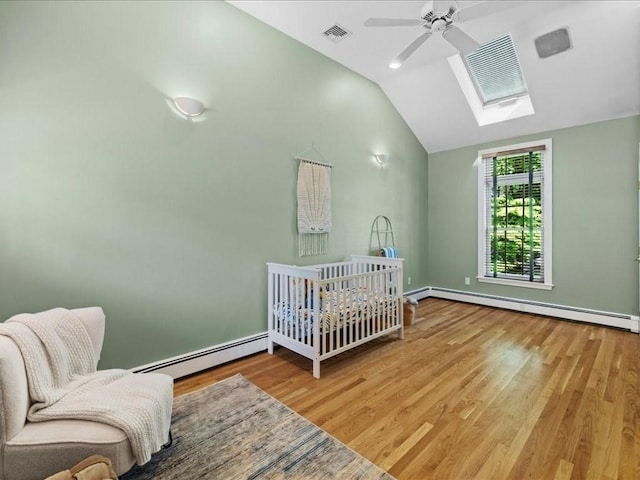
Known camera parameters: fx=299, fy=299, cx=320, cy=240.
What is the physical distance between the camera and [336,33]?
3.13 m

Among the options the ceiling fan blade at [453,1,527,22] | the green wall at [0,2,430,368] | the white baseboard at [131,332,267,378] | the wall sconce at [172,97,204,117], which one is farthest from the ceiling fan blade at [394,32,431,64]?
the white baseboard at [131,332,267,378]

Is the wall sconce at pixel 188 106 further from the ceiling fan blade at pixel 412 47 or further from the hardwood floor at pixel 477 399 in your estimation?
the hardwood floor at pixel 477 399

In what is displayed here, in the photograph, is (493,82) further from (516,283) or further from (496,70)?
(516,283)

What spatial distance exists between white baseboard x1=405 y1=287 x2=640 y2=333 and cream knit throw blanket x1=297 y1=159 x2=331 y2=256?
218cm

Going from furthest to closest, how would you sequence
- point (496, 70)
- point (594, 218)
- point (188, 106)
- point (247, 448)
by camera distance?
1. point (496, 70)
2. point (594, 218)
3. point (188, 106)
4. point (247, 448)

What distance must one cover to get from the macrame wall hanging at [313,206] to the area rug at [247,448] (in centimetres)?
169

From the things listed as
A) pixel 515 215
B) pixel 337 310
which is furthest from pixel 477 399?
pixel 515 215

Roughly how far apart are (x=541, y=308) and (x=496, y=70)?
3297mm

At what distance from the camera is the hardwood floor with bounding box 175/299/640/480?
160 centimetres

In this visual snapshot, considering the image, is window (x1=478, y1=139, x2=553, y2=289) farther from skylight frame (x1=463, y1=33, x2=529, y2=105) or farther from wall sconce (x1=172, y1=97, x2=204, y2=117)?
wall sconce (x1=172, y1=97, x2=204, y2=117)

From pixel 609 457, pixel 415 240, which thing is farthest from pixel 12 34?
pixel 415 240

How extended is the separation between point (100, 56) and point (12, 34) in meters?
0.43

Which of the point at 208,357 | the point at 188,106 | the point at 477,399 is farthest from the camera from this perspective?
the point at 208,357

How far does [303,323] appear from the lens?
2590 mm
